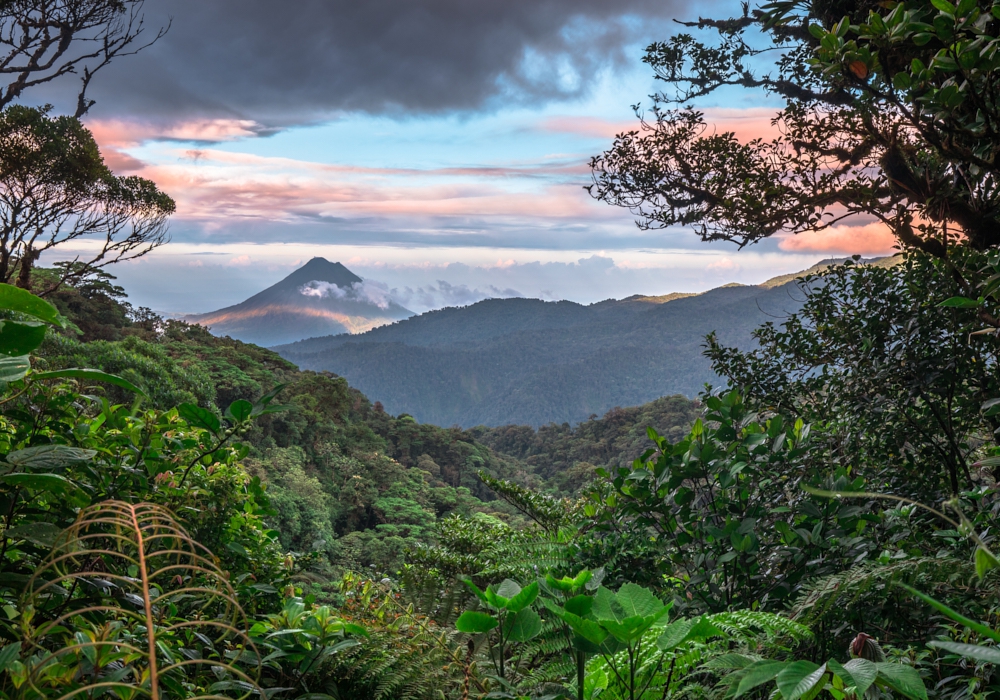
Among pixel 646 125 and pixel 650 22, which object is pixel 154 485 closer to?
pixel 646 125

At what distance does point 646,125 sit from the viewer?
4734mm

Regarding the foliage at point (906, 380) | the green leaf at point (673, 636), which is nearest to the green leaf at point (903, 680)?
the green leaf at point (673, 636)

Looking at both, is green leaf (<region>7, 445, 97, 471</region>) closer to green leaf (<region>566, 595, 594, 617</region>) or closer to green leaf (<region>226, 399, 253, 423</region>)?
green leaf (<region>226, 399, 253, 423</region>)

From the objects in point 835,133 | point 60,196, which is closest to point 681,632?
point 835,133

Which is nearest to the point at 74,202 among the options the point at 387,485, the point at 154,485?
the point at 387,485

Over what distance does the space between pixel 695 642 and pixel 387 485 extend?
1638 cm

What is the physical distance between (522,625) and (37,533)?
0.61m

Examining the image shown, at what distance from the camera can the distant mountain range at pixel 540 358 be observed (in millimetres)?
57781

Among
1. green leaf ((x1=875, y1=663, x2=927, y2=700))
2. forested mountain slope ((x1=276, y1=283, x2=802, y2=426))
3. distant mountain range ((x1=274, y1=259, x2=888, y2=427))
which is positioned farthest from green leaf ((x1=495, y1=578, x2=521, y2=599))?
distant mountain range ((x1=274, y1=259, x2=888, y2=427))

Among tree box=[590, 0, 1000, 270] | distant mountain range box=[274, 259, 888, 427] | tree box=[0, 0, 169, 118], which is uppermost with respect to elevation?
tree box=[0, 0, 169, 118]

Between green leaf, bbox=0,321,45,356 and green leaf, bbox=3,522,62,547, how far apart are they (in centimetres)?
20

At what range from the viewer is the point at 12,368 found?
0.61 meters

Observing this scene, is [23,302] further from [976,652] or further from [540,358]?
[540,358]

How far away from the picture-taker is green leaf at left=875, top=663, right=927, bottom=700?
21.1 inches
